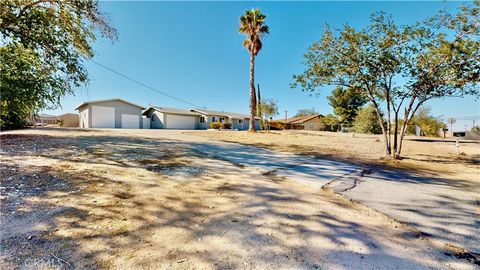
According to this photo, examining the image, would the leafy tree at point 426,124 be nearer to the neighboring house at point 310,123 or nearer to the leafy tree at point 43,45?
the neighboring house at point 310,123

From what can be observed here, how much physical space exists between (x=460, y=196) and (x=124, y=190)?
21.0 ft

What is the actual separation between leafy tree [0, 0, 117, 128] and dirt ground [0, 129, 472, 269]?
6082 millimetres

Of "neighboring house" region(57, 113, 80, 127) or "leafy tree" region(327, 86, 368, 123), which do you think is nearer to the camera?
"neighboring house" region(57, 113, 80, 127)

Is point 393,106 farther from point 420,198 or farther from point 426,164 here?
point 420,198

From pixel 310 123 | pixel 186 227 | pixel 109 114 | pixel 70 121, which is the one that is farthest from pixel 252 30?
pixel 310 123

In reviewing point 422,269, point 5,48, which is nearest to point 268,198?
point 422,269

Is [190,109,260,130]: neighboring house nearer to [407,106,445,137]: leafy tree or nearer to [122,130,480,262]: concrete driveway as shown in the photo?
[407,106,445,137]: leafy tree

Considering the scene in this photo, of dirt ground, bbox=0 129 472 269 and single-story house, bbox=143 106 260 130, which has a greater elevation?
single-story house, bbox=143 106 260 130

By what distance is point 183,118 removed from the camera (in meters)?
30.9

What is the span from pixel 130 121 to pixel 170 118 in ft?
15.8

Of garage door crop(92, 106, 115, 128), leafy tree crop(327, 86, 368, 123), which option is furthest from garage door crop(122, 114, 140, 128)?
leafy tree crop(327, 86, 368, 123)

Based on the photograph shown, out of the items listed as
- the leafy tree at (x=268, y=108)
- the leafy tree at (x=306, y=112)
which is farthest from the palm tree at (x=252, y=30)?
the leafy tree at (x=306, y=112)

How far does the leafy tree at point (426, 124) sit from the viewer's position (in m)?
30.0

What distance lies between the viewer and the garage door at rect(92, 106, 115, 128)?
2352cm
